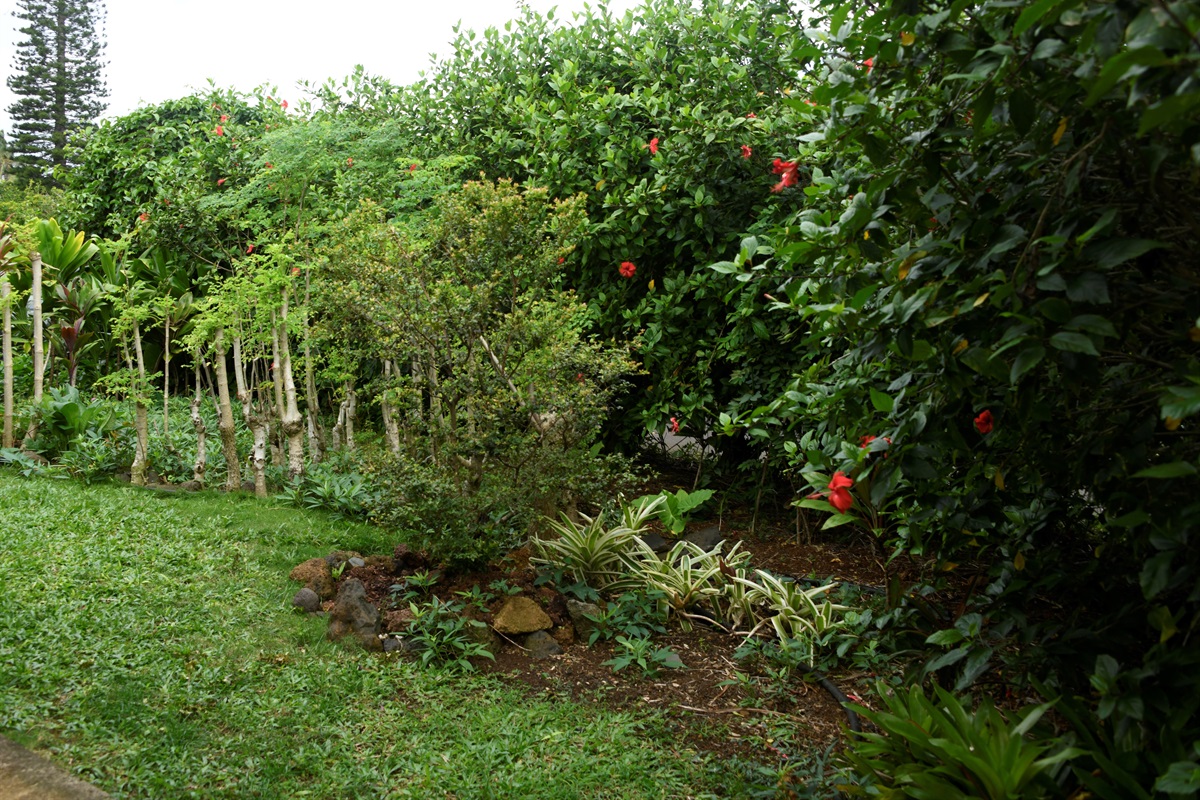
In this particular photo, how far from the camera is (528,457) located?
4320 mm

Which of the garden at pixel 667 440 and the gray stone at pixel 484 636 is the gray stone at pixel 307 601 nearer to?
the garden at pixel 667 440

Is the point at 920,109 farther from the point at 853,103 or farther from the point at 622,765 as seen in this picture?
the point at 622,765

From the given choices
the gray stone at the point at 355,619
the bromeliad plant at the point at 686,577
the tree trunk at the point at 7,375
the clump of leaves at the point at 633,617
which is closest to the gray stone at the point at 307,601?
the gray stone at the point at 355,619

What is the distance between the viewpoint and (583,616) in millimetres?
4082

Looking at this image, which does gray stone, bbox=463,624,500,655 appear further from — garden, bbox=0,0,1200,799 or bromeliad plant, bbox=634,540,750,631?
bromeliad plant, bbox=634,540,750,631

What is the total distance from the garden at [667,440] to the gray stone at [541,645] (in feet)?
0.20

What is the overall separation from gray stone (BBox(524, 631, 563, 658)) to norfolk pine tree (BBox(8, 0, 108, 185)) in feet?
84.4

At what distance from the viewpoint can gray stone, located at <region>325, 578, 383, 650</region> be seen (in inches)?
Answer: 148

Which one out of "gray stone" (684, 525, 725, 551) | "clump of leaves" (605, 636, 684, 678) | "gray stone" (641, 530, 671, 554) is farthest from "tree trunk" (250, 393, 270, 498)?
"clump of leaves" (605, 636, 684, 678)

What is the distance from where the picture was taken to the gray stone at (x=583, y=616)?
4074 mm

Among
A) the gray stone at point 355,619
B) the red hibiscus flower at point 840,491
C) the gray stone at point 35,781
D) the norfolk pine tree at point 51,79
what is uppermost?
the norfolk pine tree at point 51,79

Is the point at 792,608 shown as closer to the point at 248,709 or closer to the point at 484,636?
the point at 484,636

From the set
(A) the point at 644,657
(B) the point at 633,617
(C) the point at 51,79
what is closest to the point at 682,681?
(A) the point at 644,657

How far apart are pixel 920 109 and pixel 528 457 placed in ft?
8.48
